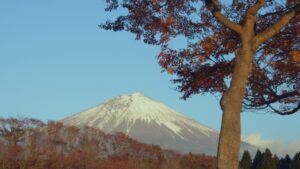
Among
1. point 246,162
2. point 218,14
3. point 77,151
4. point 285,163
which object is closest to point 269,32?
point 218,14

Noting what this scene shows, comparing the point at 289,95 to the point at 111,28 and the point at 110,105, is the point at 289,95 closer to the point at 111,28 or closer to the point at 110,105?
the point at 111,28

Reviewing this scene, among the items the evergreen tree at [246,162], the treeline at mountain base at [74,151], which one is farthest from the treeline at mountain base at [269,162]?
the treeline at mountain base at [74,151]

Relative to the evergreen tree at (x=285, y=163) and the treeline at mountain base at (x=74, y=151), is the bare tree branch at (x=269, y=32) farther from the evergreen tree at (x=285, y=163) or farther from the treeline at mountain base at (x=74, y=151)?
the evergreen tree at (x=285, y=163)

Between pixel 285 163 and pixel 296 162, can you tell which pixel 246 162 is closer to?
pixel 285 163

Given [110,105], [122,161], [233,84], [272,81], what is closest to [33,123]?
[122,161]

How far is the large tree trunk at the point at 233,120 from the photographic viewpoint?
7.56 metres

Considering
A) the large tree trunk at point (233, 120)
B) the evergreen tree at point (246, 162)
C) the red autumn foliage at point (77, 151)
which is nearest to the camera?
the large tree trunk at point (233, 120)

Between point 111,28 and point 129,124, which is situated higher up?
point 129,124

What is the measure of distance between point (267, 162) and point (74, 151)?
2271 centimetres

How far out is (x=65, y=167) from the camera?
27.1 metres

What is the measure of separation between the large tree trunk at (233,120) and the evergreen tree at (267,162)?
135 ft

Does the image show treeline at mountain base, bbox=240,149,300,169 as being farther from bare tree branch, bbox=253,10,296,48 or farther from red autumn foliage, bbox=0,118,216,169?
bare tree branch, bbox=253,10,296,48

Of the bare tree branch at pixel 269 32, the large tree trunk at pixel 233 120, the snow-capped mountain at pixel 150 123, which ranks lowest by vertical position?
the large tree trunk at pixel 233 120

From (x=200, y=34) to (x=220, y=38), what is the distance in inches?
13.1
